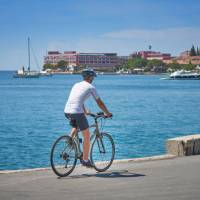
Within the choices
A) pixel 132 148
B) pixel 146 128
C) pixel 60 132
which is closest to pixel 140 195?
pixel 132 148

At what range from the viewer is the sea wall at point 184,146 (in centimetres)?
1206

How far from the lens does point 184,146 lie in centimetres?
1208

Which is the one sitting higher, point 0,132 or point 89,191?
point 89,191

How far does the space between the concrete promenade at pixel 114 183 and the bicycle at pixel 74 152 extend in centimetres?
16

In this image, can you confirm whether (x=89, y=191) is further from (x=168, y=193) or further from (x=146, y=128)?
(x=146, y=128)

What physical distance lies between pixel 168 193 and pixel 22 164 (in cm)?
1386

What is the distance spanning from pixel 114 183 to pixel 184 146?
3.56 metres

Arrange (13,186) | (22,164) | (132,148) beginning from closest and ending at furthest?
(13,186)
(22,164)
(132,148)

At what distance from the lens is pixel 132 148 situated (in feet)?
84.6

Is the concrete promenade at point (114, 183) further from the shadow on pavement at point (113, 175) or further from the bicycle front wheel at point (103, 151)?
the bicycle front wheel at point (103, 151)

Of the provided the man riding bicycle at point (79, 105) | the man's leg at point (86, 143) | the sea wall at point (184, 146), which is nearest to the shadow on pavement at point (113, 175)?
the man's leg at point (86, 143)

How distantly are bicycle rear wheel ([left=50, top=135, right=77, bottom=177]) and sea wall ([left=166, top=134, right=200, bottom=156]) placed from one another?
315 centimetres

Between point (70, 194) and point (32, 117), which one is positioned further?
point (32, 117)

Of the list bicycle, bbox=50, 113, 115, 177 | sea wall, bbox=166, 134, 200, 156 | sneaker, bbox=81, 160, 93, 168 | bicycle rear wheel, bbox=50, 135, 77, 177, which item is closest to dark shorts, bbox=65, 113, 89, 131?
bicycle, bbox=50, 113, 115, 177
